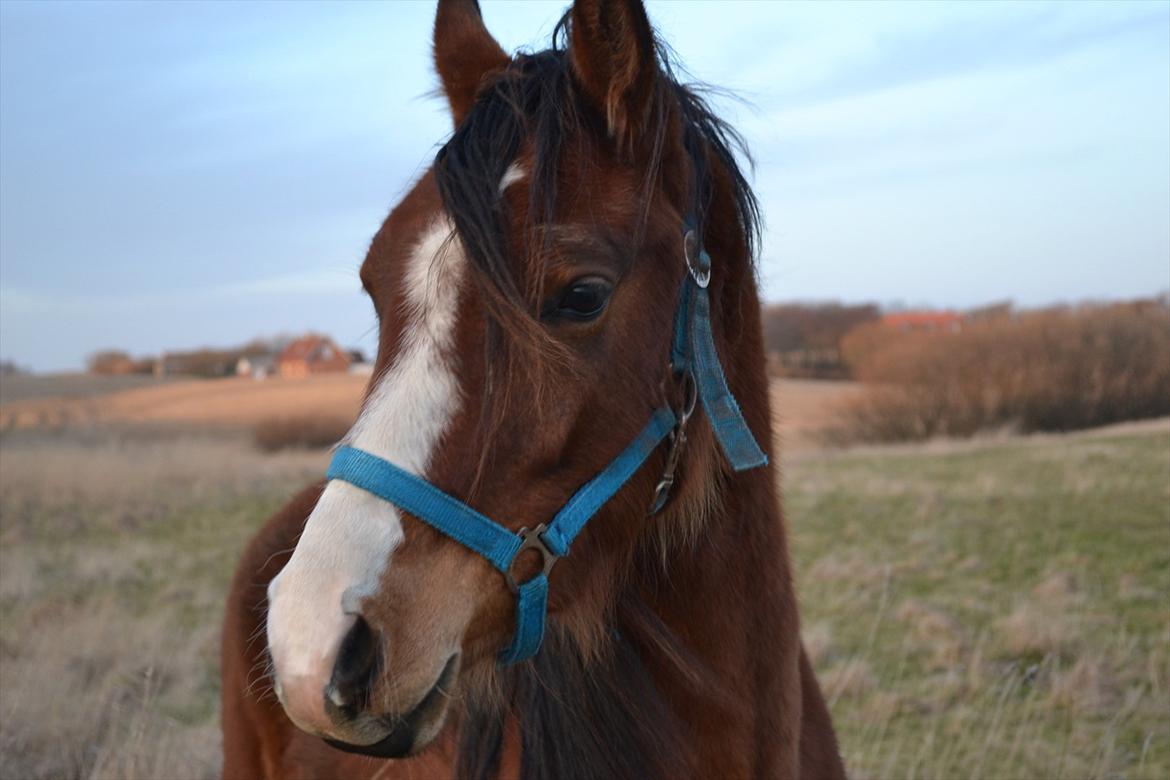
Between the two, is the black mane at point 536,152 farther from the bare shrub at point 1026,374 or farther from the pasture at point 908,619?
the bare shrub at point 1026,374

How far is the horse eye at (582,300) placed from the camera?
6.42ft

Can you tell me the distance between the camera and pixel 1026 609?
20.8ft

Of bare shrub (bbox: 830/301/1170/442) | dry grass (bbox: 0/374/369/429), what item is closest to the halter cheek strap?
bare shrub (bbox: 830/301/1170/442)

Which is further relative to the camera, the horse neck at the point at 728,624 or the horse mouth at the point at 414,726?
the horse neck at the point at 728,624

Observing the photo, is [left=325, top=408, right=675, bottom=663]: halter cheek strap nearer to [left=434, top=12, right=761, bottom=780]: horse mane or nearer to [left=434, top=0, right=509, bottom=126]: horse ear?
[left=434, top=12, right=761, bottom=780]: horse mane

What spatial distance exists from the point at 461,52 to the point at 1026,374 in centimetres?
914

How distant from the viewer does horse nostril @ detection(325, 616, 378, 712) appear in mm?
1579

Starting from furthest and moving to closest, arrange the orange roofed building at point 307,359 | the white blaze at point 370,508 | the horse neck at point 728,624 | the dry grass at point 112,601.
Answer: the orange roofed building at point 307,359 → the dry grass at point 112,601 → the horse neck at point 728,624 → the white blaze at point 370,508

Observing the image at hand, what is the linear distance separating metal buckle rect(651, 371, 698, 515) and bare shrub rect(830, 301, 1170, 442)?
5.10m

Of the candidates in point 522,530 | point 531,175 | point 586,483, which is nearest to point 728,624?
point 586,483

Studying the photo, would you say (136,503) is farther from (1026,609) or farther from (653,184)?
(653,184)

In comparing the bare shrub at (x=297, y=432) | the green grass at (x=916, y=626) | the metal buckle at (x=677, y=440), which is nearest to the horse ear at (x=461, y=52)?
the metal buckle at (x=677, y=440)

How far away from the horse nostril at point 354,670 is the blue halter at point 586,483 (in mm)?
256

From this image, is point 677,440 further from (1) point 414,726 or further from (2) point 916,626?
(2) point 916,626
